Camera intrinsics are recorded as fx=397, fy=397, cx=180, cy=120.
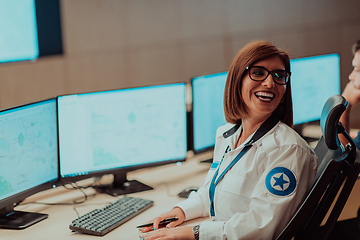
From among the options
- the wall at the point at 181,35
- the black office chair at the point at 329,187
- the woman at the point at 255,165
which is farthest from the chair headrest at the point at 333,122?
the wall at the point at 181,35

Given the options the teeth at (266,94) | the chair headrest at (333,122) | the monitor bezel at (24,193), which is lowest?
the monitor bezel at (24,193)

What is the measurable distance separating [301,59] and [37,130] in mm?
1565

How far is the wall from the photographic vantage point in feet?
13.3

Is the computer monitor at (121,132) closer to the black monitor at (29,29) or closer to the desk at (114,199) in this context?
the desk at (114,199)

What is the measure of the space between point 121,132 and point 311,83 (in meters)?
1.27

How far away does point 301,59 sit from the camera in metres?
2.38

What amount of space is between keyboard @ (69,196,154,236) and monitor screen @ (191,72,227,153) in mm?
499

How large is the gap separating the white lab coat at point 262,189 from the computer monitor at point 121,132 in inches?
22.1

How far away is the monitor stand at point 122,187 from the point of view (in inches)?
74.1

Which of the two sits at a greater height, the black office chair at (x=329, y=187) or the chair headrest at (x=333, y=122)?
the chair headrest at (x=333, y=122)

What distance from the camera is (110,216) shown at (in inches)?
61.1

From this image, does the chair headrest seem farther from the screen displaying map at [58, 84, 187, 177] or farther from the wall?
the wall

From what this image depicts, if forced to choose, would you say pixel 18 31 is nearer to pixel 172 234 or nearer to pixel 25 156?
pixel 25 156

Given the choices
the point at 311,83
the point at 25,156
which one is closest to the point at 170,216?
the point at 25,156
